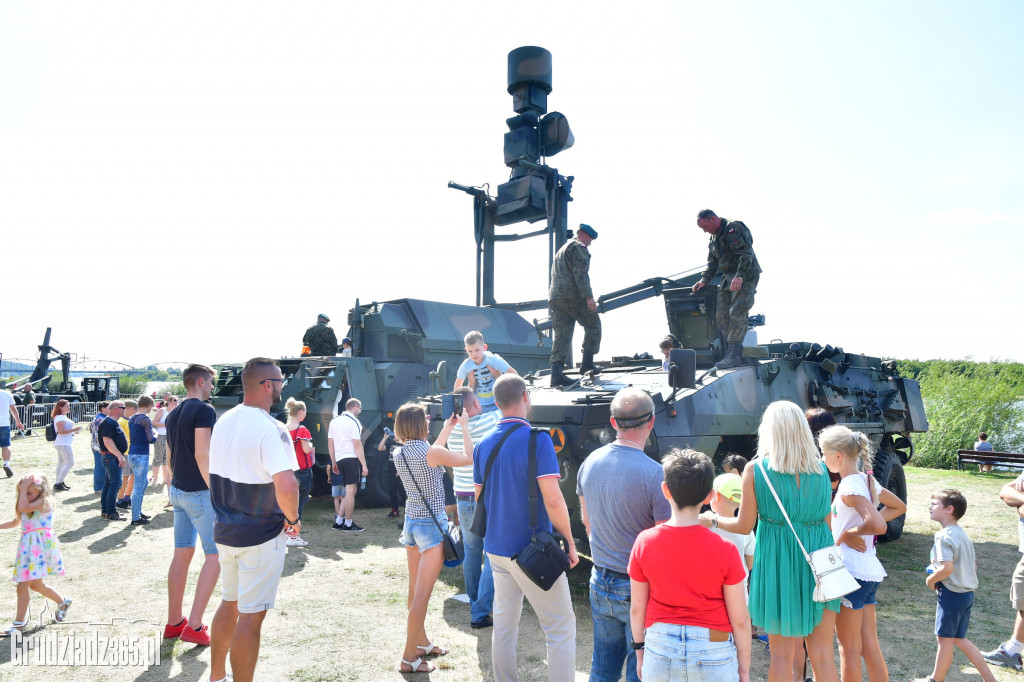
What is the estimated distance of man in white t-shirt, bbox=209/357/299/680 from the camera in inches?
132

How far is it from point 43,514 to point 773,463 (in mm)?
5137

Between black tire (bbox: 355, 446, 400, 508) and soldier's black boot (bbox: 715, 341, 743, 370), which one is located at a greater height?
soldier's black boot (bbox: 715, 341, 743, 370)

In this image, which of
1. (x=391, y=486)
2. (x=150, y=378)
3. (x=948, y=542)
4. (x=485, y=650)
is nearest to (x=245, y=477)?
(x=485, y=650)

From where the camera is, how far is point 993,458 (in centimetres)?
1557

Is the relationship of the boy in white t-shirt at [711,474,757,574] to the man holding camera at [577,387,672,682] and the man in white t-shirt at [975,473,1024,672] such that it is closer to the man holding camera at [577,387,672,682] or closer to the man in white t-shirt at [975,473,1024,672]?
the man holding camera at [577,387,672,682]

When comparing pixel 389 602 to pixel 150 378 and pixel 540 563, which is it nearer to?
pixel 540 563

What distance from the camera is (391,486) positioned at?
32.7ft

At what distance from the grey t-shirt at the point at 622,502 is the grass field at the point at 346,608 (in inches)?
61.5

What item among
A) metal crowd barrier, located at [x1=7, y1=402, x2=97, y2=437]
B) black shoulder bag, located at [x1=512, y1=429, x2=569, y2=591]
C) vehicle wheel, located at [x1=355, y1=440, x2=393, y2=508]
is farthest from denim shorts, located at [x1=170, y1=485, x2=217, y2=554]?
metal crowd barrier, located at [x1=7, y1=402, x2=97, y2=437]

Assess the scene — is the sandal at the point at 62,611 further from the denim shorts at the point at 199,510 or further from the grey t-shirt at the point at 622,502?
the grey t-shirt at the point at 622,502

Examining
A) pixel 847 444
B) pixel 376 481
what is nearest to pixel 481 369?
pixel 847 444

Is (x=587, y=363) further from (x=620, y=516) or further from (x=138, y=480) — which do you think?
(x=138, y=480)

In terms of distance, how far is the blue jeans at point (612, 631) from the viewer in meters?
2.87

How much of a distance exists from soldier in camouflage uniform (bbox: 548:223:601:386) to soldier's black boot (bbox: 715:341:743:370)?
1.25 meters
